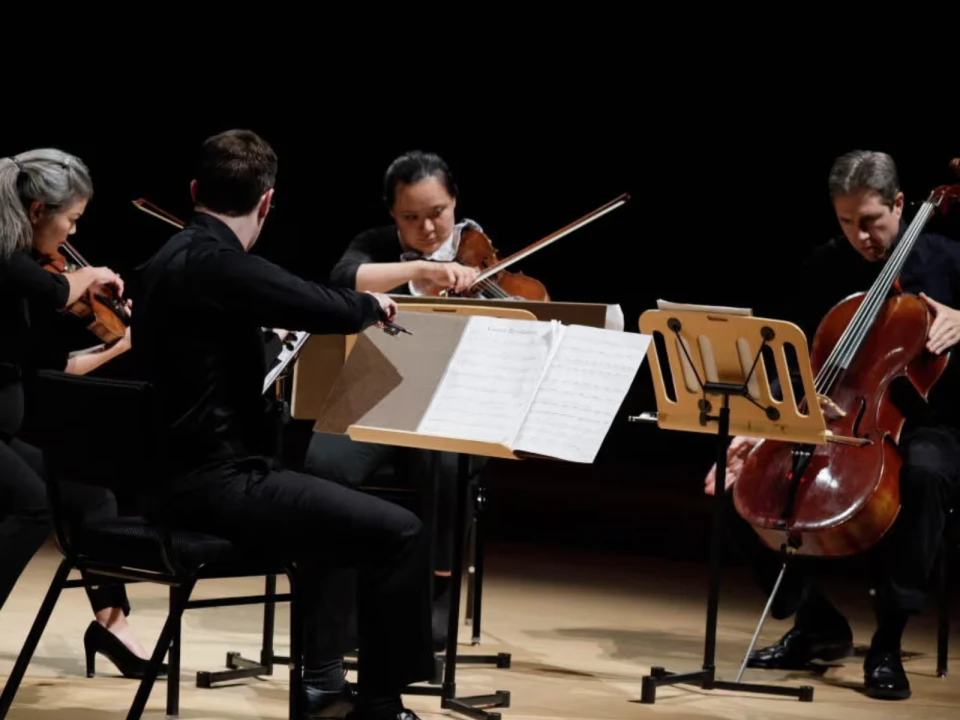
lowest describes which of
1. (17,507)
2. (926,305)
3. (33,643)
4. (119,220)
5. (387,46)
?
(33,643)

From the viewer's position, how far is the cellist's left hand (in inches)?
118

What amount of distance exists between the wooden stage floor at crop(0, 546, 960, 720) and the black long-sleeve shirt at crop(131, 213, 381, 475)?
2.09 feet

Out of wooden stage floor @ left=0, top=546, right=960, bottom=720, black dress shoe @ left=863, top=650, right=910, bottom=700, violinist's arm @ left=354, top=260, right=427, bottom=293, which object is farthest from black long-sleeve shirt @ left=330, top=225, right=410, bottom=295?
black dress shoe @ left=863, top=650, right=910, bottom=700

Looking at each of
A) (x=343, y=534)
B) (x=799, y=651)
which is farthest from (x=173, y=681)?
(x=799, y=651)

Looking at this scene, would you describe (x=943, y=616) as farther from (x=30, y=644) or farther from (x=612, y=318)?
(x=30, y=644)

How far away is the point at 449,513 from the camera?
326 centimetres

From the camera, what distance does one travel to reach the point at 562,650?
340 cm

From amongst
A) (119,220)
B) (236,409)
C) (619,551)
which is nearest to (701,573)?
(619,551)

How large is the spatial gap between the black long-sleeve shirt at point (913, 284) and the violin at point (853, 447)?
10.0 inches

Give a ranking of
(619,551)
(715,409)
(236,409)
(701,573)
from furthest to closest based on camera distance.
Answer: (619,551)
(701,573)
(715,409)
(236,409)

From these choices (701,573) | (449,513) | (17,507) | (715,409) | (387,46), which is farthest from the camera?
(387,46)

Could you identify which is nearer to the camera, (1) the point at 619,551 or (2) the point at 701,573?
(2) the point at 701,573

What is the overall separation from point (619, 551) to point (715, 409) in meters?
2.15

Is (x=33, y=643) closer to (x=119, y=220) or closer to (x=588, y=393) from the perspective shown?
(x=588, y=393)
